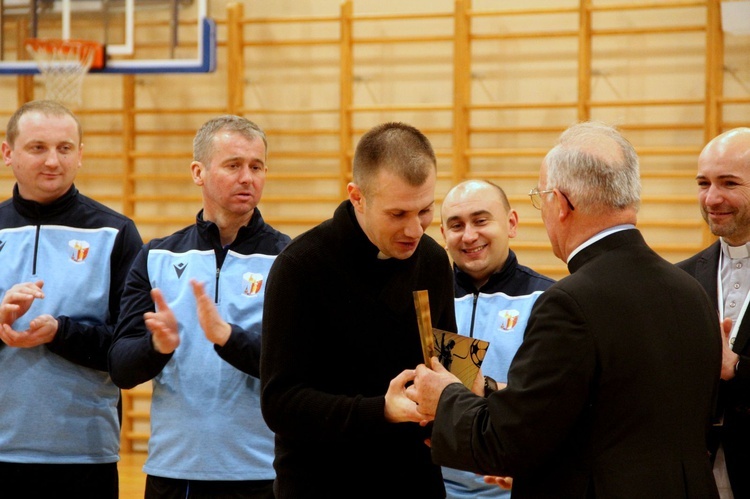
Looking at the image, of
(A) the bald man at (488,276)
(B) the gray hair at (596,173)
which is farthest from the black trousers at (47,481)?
(B) the gray hair at (596,173)

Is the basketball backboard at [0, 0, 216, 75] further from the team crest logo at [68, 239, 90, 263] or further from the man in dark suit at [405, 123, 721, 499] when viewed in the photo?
the man in dark suit at [405, 123, 721, 499]

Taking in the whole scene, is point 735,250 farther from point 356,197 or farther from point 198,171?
point 198,171

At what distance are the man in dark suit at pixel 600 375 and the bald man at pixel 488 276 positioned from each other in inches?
43.9

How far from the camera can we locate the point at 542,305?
81.7 inches

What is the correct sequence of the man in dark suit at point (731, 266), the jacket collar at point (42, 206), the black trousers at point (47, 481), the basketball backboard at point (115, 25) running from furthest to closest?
1. the basketball backboard at point (115, 25)
2. the jacket collar at point (42, 206)
3. the black trousers at point (47, 481)
4. the man in dark suit at point (731, 266)

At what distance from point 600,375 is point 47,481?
2.17 m

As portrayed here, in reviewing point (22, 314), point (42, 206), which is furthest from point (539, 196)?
point (42, 206)

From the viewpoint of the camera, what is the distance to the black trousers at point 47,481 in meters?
3.23

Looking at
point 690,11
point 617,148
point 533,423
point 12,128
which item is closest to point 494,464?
point 533,423

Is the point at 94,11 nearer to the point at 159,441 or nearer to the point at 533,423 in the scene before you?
the point at 159,441

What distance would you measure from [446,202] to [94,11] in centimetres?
532

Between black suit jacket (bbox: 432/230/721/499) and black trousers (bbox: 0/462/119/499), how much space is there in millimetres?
1736

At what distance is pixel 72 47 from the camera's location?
7.07 meters

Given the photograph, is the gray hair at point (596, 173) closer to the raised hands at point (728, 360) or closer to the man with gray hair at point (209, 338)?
the raised hands at point (728, 360)
